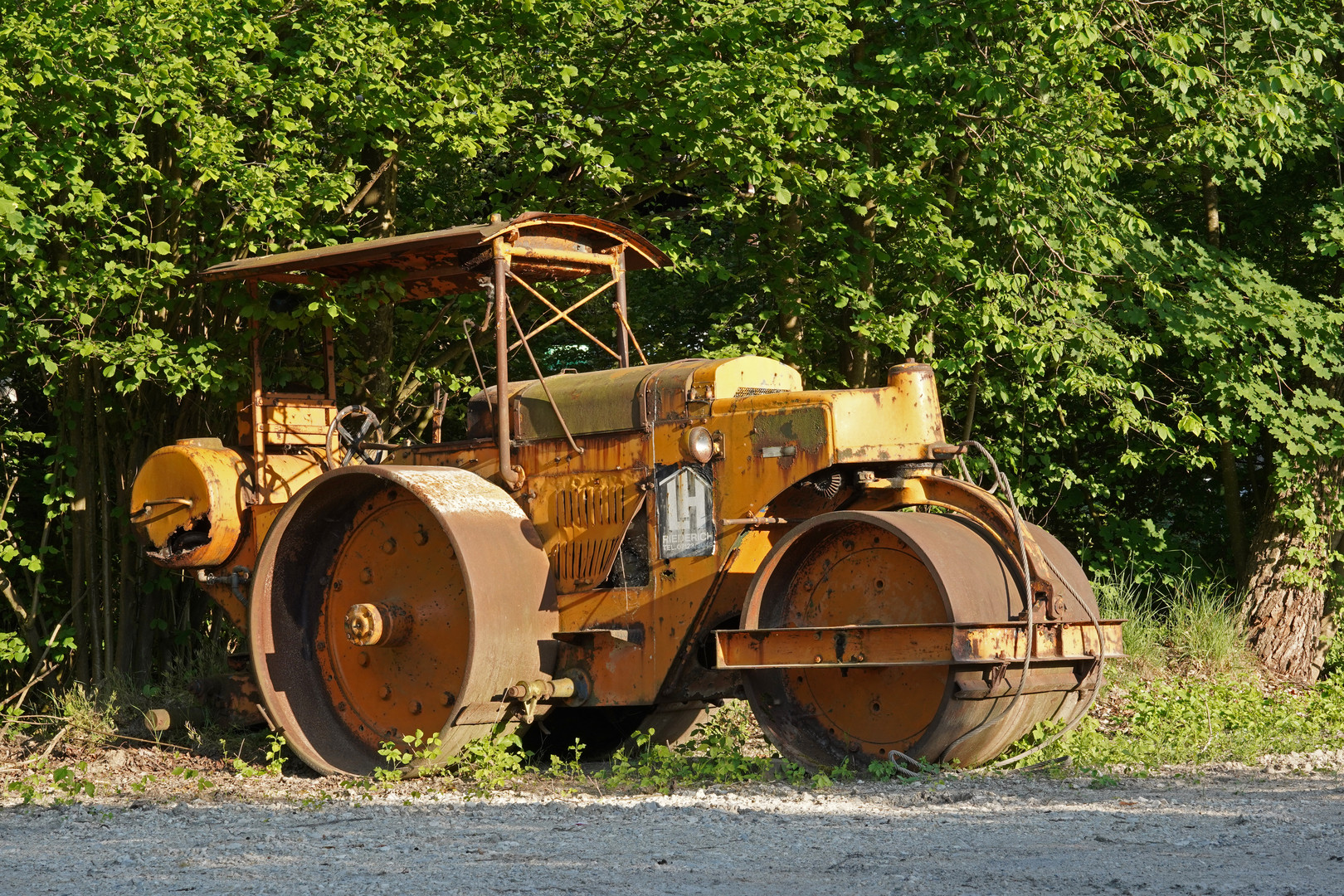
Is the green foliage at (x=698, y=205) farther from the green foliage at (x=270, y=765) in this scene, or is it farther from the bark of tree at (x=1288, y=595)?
the green foliage at (x=270, y=765)

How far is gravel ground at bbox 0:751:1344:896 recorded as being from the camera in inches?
159

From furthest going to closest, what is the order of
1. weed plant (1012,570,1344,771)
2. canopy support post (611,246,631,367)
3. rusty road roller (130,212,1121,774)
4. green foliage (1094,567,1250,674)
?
green foliage (1094,567,1250,674)
canopy support post (611,246,631,367)
weed plant (1012,570,1344,771)
rusty road roller (130,212,1121,774)

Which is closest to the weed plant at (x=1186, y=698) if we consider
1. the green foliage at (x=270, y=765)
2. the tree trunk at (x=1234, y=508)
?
the tree trunk at (x=1234, y=508)

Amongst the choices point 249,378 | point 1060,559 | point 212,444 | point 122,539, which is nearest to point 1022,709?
point 1060,559

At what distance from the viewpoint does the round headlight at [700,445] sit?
258 inches

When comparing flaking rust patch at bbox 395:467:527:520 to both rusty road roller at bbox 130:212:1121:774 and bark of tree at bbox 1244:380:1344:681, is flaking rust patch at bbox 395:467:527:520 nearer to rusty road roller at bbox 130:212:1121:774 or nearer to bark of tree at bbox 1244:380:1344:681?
rusty road roller at bbox 130:212:1121:774

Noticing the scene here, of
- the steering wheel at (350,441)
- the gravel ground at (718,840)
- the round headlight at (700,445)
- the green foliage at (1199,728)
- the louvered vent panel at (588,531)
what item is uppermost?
the steering wheel at (350,441)

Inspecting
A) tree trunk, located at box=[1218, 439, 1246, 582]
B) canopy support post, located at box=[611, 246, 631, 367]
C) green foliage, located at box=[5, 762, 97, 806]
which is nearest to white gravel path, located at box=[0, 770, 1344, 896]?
green foliage, located at box=[5, 762, 97, 806]

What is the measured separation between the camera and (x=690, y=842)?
4.67 meters

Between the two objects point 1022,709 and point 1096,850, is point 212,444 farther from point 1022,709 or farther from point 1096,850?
point 1096,850

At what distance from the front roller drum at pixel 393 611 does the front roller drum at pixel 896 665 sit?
1112 millimetres

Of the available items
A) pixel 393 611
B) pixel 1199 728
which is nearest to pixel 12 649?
pixel 393 611

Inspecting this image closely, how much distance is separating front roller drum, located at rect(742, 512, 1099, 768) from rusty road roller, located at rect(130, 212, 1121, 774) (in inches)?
0.4

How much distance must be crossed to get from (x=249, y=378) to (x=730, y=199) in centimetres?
323
